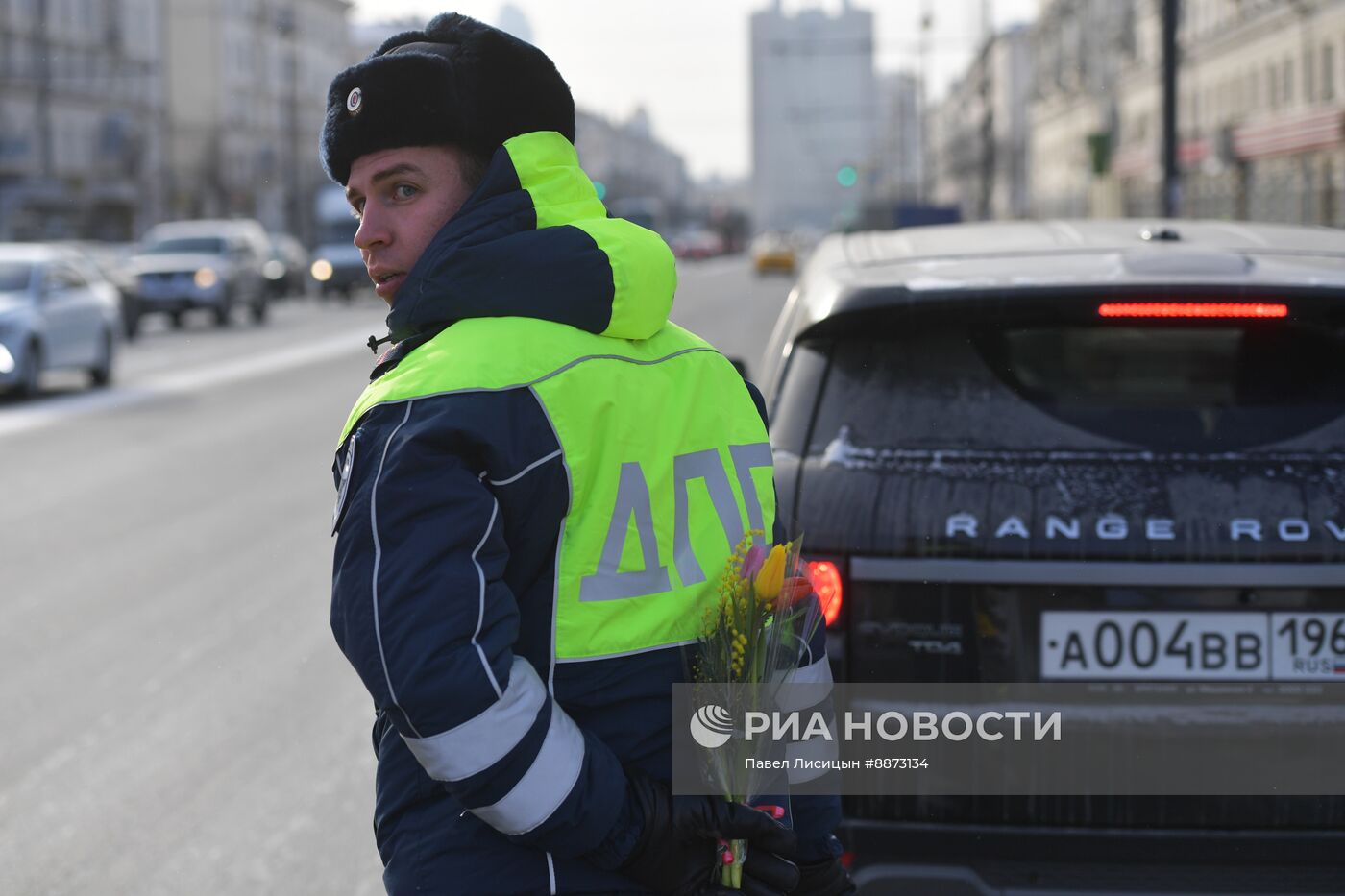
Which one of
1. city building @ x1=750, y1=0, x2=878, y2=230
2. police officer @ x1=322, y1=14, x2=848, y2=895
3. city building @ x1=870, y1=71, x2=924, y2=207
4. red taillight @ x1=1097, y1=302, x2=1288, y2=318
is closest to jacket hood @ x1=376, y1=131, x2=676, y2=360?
police officer @ x1=322, y1=14, x2=848, y2=895

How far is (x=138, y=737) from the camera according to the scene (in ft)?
19.0

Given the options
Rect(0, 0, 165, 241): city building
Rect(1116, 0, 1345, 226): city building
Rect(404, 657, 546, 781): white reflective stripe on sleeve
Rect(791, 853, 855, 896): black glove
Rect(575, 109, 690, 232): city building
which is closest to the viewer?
Rect(404, 657, 546, 781): white reflective stripe on sleeve

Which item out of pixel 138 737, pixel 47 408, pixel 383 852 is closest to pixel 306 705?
pixel 138 737

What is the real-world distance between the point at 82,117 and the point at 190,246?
113 ft

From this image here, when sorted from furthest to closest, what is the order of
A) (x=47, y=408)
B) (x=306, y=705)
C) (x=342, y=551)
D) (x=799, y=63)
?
(x=799, y=63), (x=47, y=408), (x=306, y=705), (x=342, y=551)

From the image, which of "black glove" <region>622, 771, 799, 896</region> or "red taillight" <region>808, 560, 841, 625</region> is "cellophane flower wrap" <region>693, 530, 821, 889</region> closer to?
"black glove" <region>622, 771, 799, 896</region>

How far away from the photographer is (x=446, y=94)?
2.12 metres

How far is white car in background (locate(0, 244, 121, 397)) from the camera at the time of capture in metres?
18.1

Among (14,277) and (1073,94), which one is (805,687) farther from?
(1073,94)

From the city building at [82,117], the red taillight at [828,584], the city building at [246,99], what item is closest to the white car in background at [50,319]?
the red taillight at [828,584]

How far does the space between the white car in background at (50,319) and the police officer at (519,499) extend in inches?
660

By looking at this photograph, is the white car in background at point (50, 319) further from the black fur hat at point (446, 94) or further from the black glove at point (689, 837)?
the black glove at point (689, 837)

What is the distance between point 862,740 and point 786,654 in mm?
879

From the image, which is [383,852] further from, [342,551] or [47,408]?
[47,408]
